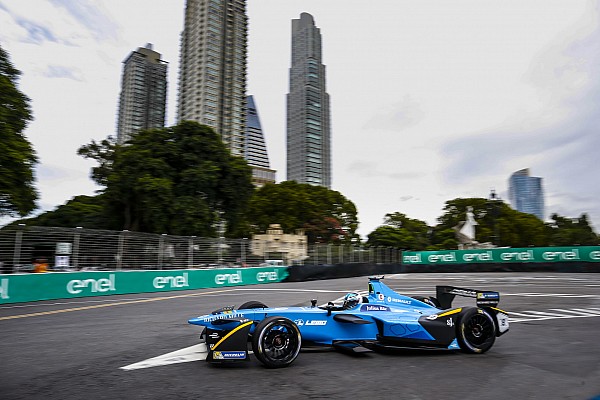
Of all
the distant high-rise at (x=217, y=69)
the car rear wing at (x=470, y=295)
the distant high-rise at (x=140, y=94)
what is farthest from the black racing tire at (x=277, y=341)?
the distant high-rise at (x=140, y=94)

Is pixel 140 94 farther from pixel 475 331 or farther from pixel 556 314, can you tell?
pixel 475 331

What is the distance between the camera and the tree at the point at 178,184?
28891mm

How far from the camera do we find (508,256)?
39.7m

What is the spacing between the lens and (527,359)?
533cm

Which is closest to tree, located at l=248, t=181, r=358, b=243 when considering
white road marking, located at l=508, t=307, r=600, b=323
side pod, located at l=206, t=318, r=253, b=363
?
white road marking, located at l=508, t=307, r=600, b=323

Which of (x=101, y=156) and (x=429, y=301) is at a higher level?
(x=101, y=156)

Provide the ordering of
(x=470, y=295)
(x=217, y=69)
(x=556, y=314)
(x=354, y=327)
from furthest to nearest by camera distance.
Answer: (x=217, y=69) < (x=556, y=314) < (x=470, y=295) < (x=354, y=327)

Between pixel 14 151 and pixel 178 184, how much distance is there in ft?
39.9

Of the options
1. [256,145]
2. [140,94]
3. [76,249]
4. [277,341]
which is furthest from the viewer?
[256,145]

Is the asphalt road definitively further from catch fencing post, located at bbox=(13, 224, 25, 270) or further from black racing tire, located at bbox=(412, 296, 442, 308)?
catch fencing post, located at bbox=(13, 224, 25, 270)

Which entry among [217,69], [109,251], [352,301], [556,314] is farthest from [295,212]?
[217,69]

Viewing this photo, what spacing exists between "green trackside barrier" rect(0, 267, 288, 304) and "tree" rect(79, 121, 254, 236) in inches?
313

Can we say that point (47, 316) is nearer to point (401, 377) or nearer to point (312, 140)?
point (401, 377)

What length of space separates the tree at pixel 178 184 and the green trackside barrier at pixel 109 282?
7.95 metres
